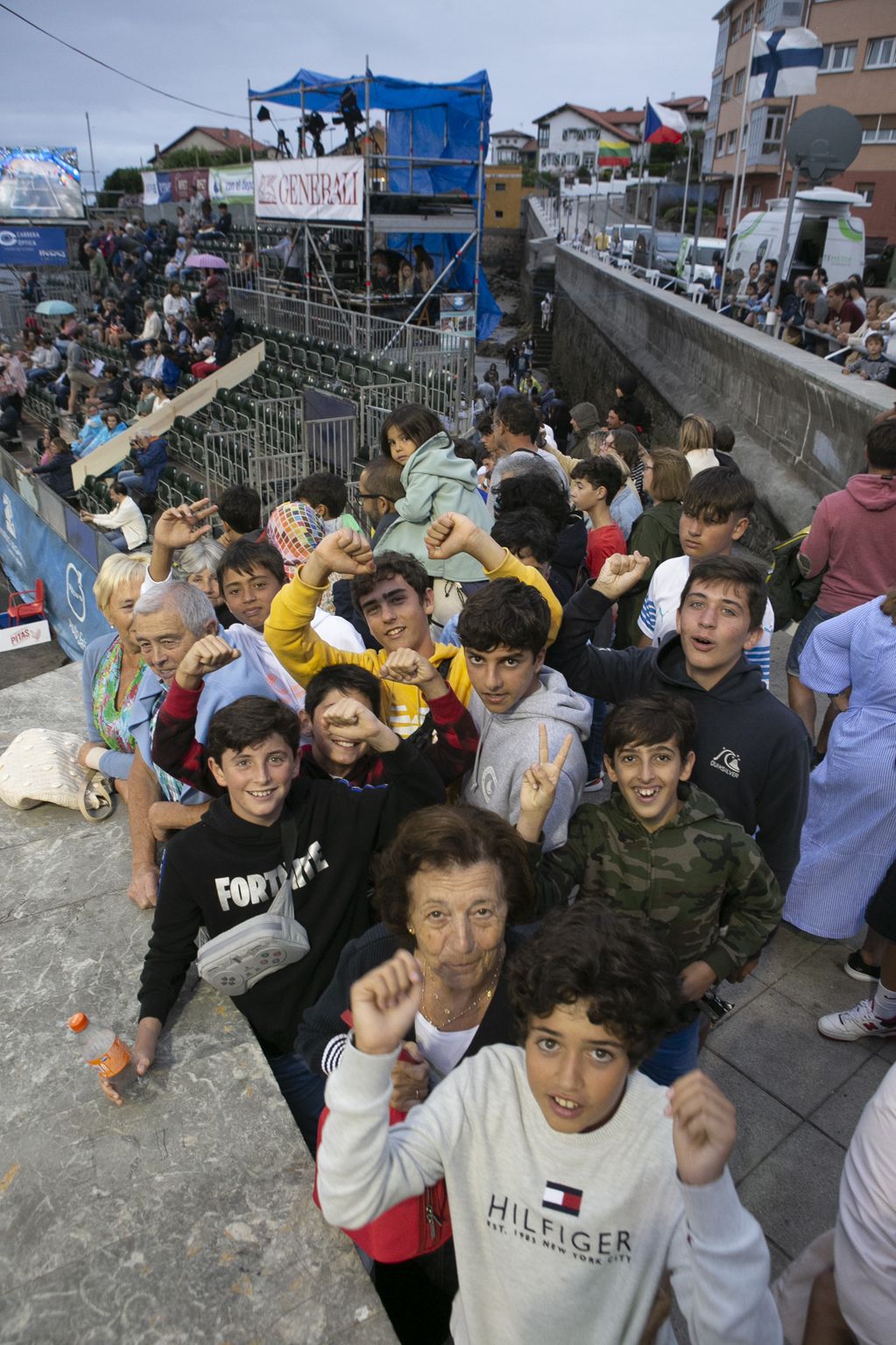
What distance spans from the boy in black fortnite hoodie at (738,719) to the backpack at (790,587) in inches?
62.9

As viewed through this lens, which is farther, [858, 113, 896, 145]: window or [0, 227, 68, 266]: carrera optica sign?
[858, 113, 896, 145]: window

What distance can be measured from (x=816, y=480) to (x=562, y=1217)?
6.80m

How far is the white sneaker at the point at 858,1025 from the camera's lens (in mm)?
3027

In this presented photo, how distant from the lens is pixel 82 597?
6816mm

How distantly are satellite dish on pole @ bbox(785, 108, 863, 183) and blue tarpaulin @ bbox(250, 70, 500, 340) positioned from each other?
6.69m

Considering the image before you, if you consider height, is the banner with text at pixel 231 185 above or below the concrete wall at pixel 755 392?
above

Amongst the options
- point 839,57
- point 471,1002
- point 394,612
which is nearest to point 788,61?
point 394,612

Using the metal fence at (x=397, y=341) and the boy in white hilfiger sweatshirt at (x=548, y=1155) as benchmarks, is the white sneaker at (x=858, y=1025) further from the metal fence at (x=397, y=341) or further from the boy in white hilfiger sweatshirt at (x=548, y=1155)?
the metal fence at (x=397, y=341)

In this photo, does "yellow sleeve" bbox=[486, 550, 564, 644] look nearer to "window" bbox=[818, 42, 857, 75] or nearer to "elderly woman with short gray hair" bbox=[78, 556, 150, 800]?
"elderly woman with short gray hair" bbox=[78, 556, 150, 800]

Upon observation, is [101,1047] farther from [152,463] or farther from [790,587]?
[152,463]

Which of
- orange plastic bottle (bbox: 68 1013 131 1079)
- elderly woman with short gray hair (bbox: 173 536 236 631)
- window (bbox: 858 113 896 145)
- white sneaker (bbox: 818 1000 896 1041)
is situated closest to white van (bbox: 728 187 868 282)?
elderly woman with short gray hair (bbox: 173 536 236 631)

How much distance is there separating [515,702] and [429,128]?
16917 millimetres

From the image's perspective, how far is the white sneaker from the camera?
119 inches

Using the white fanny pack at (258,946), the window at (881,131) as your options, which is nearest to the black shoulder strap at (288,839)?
the white fanny pack at (258,946)
